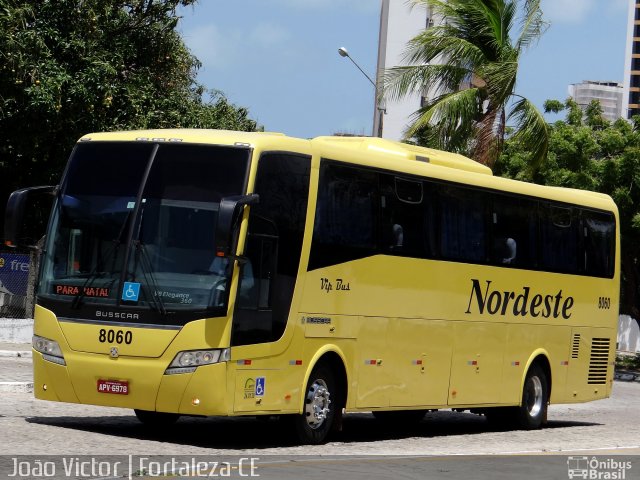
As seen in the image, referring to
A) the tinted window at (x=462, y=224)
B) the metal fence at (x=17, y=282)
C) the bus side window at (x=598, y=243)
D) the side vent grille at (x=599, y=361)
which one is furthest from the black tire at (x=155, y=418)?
the metal fence at (x=17, y=282)

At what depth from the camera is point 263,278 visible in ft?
45.9

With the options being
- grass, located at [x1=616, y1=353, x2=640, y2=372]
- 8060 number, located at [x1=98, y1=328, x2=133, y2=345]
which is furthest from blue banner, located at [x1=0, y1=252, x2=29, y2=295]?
grass, located at [x1=616, y1=353, x2=640, y2=372]

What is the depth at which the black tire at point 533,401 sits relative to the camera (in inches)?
781

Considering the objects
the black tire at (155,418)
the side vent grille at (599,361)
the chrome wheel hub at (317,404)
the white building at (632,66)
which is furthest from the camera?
the white building at (632,66)

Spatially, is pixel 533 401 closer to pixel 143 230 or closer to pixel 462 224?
pixel 462 224

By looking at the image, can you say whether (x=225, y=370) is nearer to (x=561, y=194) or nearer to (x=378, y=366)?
(x=378, y=366)

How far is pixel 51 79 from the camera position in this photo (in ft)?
94.7

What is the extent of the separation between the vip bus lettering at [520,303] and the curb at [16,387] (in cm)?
629

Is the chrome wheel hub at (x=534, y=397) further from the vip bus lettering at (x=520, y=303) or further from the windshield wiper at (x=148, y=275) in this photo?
the windshield wiper at (x=148, y=275)

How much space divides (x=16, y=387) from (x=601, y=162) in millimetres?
24949

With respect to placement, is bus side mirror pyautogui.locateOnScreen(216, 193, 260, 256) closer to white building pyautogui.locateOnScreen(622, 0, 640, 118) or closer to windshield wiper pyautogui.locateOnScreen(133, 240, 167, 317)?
windshield wiper pyautogui.locateOnScreen(133, 240, 167, 317)

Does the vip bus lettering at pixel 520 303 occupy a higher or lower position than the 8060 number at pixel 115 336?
higher

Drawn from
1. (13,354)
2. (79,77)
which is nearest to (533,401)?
(13,354)

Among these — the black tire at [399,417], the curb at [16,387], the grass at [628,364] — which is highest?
the grass at [628,364]
